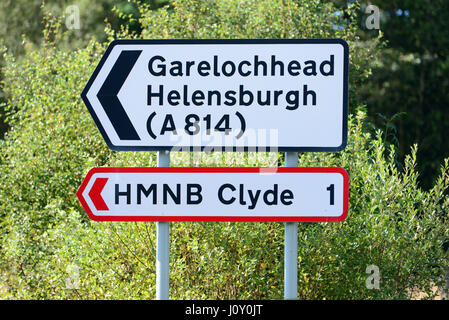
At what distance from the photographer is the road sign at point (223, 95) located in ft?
10.2

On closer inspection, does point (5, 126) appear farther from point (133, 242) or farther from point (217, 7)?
point (133, 242)

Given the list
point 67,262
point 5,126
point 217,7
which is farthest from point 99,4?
point 67,262

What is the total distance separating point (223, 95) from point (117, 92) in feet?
1.93

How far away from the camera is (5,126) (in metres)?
11.6

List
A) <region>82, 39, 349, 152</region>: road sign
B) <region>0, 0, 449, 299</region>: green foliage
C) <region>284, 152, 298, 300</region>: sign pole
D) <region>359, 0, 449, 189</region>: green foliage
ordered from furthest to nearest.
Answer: <region>359, 0, 449, 189</region>: green foliage
<region>0, 0, 449, 299</region>: green foliage
<region>82, 39, 349, 152</region>: road sign
<region>284, 152, 298, 300</region>: sign pole

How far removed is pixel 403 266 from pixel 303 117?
2908 mm

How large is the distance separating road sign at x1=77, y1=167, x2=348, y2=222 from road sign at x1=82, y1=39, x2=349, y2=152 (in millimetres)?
145

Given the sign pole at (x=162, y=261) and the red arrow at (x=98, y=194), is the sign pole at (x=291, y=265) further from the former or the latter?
the red arrow at (x=98, y=194)

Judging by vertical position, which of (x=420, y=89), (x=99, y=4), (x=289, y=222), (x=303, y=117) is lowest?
(x=289, y=222)

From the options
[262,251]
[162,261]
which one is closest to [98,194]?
[162,261]

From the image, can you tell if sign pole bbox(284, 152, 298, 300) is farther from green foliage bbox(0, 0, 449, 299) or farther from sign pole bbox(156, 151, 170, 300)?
green foliage bbox(0, 0, 449, 299)

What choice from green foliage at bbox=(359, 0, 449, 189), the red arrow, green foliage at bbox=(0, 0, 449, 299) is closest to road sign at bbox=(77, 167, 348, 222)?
the red arrow

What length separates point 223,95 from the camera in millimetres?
3148

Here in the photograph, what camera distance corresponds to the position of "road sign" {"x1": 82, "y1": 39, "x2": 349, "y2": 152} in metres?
3.11
